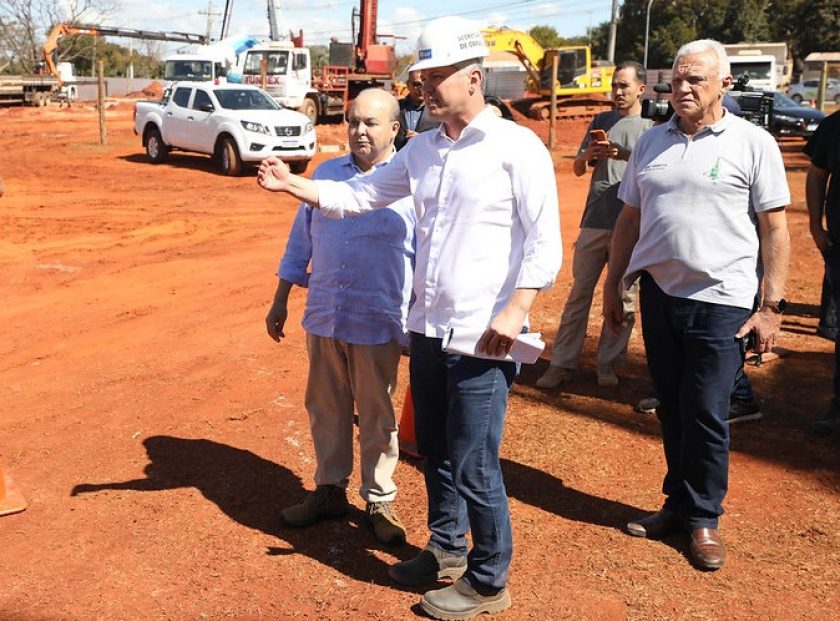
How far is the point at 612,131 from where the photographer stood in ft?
20.6

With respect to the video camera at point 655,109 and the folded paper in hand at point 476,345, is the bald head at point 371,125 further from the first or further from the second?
the video camera at point 655,109

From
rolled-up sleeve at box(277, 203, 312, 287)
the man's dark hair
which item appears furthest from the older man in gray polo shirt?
the man's dark hair

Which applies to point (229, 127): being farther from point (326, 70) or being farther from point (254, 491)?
point (254, 491)

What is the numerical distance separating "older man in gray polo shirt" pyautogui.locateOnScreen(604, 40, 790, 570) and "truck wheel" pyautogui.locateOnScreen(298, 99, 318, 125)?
27293mm

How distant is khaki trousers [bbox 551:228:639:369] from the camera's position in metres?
6.51

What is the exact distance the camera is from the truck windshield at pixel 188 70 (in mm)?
30891

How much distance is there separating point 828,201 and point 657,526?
8.46 ft

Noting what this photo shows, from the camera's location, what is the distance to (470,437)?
3648 millimetres

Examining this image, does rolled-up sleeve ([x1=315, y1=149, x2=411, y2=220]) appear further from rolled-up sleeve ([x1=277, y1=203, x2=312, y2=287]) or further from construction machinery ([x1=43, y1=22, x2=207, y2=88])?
construction machinery ([x1=43, y1=22, x2=207, y2=88])

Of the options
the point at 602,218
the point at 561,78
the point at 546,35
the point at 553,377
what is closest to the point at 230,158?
the point at 553,377

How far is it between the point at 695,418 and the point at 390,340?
135 cm

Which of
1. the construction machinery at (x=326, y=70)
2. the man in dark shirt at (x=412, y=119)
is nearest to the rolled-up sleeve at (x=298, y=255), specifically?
the man in dark shirt at (x=412, y=119)

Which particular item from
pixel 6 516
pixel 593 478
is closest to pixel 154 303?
pixel 6 516

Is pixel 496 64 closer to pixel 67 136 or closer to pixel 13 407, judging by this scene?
pixel 67 136
